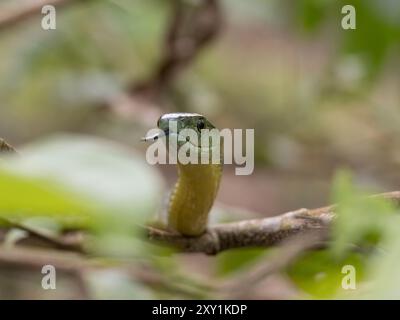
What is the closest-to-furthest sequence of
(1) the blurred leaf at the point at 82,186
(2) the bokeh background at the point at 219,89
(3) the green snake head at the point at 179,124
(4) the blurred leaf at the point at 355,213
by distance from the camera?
(1) the blurred leaf at the point at 82,186 → (4) the blurred leaf at the point at 355,213 → (3) the green snake head at the point at 179,124 → (2) the bokeh background at the point at 219,89

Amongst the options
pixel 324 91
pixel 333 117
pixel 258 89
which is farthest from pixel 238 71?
pixel 324 91

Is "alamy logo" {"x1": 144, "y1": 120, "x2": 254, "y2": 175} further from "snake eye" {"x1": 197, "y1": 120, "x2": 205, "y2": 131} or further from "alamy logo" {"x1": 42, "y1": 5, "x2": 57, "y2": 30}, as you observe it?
"alamy logo" {"x1": 42, "y1": 5, "x2": 57, "y2": 30}

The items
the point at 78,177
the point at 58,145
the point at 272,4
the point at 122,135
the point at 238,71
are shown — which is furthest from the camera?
the point at 238,71

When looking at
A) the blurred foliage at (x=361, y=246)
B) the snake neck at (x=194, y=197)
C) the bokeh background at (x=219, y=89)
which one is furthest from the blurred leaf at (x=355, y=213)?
the bokeh background at (x=219, y=89)

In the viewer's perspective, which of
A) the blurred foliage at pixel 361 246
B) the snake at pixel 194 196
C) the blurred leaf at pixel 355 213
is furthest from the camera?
the snake at pixel 194 196

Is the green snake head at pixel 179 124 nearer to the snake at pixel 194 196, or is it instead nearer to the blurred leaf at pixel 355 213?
the snake at pixel 194 196

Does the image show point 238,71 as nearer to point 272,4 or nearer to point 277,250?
point 272,4

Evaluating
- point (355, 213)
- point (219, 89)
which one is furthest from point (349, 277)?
point (219, 89)

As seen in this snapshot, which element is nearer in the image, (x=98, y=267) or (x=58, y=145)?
(x=58, y=145)
